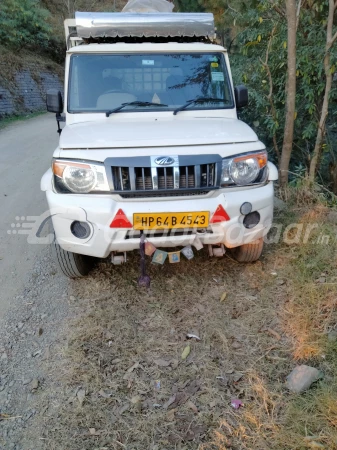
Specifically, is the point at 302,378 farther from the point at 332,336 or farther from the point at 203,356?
the point at 203,356

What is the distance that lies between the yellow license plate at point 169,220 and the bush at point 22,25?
1770 centimetres

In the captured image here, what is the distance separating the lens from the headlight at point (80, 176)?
2.73 m

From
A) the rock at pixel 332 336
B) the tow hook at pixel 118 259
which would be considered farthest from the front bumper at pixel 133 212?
the rock at pixel 332 336

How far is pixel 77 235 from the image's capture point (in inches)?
112

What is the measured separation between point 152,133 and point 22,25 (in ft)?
65.4

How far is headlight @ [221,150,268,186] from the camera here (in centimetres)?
286

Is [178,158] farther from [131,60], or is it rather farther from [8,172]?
[8,172]

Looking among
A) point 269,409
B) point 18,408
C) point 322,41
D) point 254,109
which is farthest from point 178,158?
point 254,109

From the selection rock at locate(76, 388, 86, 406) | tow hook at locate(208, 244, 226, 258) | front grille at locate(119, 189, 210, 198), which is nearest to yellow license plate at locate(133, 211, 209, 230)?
front grille at locate(119, 189, 210, 198)

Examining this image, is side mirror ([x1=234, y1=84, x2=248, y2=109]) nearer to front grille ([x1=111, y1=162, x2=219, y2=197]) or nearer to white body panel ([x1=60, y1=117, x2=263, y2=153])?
white body panel ([x1=60, y1=117, x2=263, y2=153])

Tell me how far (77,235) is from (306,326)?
1.83 meters

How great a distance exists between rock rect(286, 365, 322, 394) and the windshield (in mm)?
2542

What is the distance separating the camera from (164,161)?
270 cm

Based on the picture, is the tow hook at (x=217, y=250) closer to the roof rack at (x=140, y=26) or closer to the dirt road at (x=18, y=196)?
the dirt road at (x=18, y=196)
